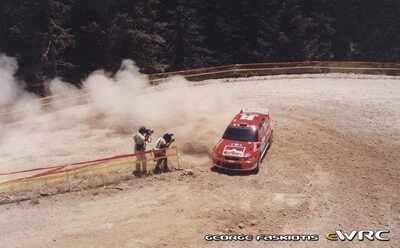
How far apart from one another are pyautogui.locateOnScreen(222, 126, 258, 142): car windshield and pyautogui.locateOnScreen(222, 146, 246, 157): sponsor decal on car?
2.18ft

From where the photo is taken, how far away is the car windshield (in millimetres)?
16109

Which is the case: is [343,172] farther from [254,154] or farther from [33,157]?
[33,157]

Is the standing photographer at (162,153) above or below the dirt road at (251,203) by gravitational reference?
above

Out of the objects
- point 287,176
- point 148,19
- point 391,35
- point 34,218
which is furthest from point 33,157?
point 391,35

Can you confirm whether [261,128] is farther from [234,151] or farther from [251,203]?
[251,203]

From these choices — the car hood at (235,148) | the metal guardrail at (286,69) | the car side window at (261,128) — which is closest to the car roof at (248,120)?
the car side window at (261,128)

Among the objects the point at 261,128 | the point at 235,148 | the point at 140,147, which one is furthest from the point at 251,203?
the point at 140,147

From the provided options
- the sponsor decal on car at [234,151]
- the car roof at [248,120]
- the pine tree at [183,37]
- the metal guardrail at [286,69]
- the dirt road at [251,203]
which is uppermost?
the pine tree at [183,37]

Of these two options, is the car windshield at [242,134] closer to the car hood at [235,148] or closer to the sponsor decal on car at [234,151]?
the car hood at [235,148]

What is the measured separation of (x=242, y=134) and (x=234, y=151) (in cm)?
110

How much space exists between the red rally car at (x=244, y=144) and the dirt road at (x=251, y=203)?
49 cm

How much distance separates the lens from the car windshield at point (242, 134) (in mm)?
16109

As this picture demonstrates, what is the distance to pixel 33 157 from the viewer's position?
1839 cm

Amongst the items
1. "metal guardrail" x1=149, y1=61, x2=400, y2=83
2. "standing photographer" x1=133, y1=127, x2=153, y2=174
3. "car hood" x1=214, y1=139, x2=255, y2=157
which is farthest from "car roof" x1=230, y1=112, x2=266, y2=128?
"metal guardrail" x1=149, y1=61, x2=400, y2=83
